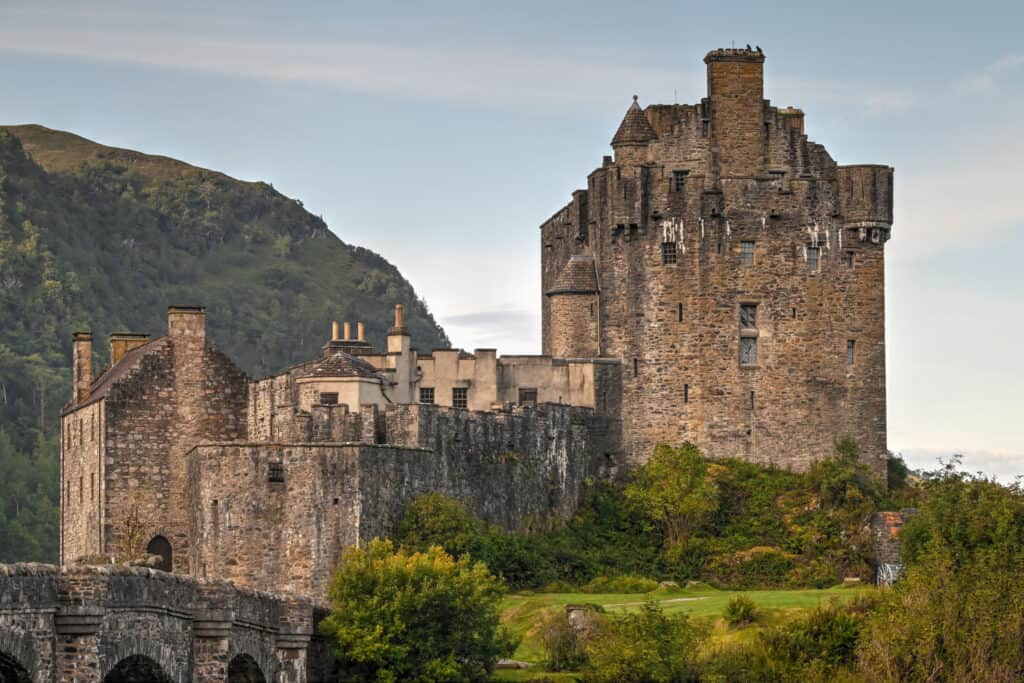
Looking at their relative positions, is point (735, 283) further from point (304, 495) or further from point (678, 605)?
point (304, 495)

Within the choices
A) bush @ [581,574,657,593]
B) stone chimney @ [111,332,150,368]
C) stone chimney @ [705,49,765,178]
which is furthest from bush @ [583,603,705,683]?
stone chimney @ [705,49,765,178]

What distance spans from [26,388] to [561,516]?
100130 mm

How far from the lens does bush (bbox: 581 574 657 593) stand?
269 feet

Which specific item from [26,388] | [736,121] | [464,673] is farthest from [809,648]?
[26,388]

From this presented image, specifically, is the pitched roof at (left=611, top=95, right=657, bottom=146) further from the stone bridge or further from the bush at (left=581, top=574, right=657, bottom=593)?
the stone bridge

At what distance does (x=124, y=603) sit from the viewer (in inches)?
2039

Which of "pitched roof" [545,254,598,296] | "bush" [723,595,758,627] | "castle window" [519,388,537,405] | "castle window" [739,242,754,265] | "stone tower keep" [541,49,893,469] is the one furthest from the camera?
"pitched roof" [545,254,598,296]

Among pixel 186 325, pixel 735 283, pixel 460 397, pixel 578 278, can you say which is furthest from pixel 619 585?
pixel 186 325

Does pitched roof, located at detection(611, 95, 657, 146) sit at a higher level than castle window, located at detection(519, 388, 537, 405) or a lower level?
higher

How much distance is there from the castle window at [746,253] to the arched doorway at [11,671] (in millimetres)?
49700

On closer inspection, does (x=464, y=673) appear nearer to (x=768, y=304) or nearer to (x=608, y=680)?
(x=608, y=680)

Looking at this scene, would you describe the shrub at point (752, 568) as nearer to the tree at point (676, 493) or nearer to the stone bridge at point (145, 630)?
the tree at point (676, 493)

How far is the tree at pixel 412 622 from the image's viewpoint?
220 ft

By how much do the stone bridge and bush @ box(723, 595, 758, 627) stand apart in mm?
12873
